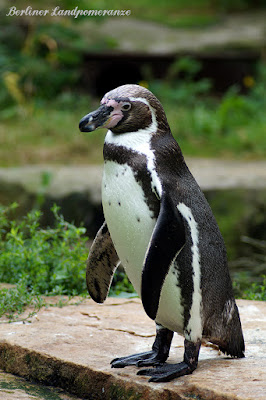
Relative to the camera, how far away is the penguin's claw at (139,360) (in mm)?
3061

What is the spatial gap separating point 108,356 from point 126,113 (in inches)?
42.4

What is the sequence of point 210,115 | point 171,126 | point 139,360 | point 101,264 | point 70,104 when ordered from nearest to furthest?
1. point 139,360
2. point 101,264
3. point 171,126
4. point 210,115
5. point 70,104

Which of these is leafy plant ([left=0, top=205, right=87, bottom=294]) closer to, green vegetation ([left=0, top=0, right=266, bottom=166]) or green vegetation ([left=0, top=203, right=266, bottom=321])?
green vegetation ([left=0, top=203, right=266, bottom=321])

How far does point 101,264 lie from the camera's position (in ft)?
10.9

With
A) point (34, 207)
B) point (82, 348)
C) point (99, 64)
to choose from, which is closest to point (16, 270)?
point (82, 348)

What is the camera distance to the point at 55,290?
4137mm

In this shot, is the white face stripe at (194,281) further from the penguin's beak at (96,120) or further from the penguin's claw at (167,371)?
the penguin's beak at (96,120)

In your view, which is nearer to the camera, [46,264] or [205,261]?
[205,261]

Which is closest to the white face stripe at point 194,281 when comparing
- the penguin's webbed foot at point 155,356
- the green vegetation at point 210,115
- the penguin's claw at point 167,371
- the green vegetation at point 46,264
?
the penguin's claw at point 167,371

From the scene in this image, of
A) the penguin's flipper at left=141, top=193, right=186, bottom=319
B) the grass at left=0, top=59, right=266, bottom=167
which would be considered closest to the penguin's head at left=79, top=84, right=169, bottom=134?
the penguin's flipper at left=141, top=193, right=186, bottom=319

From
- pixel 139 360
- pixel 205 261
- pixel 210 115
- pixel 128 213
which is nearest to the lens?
pixel 128 213

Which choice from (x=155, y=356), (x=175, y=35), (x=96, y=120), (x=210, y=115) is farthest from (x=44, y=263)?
(x=175, y=35)

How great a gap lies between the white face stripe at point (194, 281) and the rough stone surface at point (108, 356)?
0.18 m

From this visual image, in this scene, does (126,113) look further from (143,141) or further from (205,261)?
(205,261)
